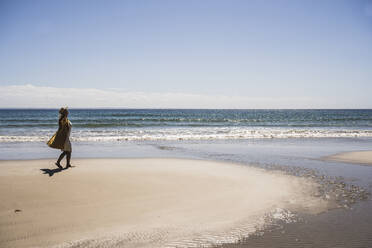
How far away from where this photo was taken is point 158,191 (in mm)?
6059

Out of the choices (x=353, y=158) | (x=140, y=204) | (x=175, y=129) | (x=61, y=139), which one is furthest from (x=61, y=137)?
(x=175, y=129)

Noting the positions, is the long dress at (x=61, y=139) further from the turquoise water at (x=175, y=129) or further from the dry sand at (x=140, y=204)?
the turquoise water at (x=175, y=129)

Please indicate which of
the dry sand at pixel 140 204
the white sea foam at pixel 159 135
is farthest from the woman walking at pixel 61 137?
the white sea foam at pixel 159 135

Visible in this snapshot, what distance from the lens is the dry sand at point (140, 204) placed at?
3.94 metres

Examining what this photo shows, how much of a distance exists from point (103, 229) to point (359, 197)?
5.05 metres

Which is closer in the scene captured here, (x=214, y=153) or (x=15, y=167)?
(x=15, y=167)

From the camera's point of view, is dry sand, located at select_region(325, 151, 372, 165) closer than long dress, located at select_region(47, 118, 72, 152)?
No

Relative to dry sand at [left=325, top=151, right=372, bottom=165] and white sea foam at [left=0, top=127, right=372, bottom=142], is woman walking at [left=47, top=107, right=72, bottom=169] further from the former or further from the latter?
dry sand at [left=325, top=151, right=372, bottom=165]

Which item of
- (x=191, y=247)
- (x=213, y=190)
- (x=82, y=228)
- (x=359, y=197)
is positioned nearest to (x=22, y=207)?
(x=82, y=228)

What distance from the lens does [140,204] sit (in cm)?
523

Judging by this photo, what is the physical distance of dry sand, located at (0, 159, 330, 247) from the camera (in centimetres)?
394

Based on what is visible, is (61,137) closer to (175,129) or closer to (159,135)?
(159,135)

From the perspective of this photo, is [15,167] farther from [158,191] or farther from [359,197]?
[359,197]

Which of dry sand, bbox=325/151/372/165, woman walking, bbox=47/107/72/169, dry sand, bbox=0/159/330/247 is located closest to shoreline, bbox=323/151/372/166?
dry sand, bbox=325/151/372/165
